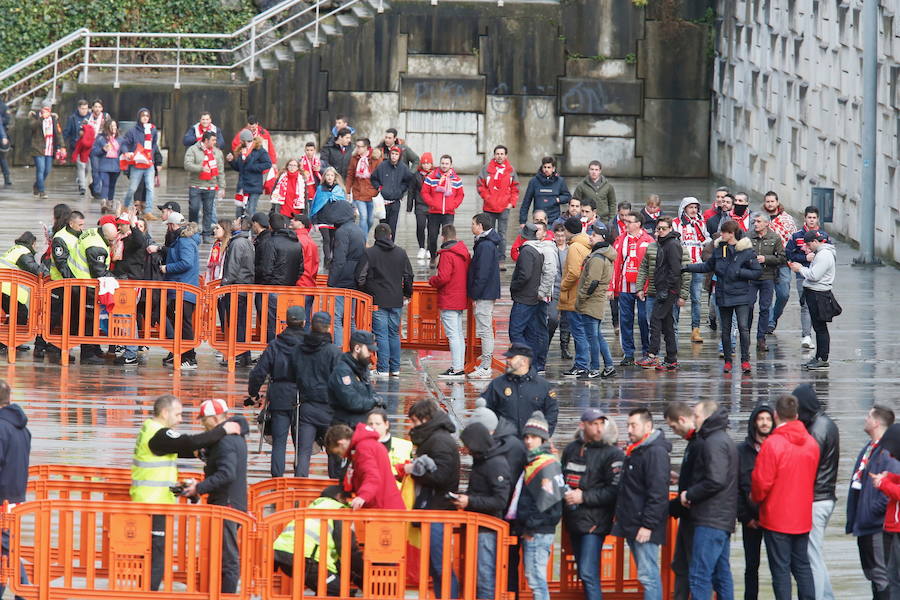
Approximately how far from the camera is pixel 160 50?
33875 millimetres

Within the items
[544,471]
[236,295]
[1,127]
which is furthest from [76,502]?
[1,127]

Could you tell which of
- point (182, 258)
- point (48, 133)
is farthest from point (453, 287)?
point (48, 133)

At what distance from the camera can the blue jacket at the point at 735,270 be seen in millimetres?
17281

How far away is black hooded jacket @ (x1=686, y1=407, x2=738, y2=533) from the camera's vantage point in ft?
35.1

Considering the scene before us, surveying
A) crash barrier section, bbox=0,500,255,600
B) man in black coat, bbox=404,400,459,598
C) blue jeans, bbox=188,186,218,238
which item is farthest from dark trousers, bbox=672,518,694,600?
blue jeans, bbox=188,186,218,238

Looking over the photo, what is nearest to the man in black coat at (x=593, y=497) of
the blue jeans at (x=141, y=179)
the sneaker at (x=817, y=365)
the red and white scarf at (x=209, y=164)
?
the sneaker at (x=817, y=365)

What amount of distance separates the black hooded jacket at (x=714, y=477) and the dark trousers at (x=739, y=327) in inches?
269

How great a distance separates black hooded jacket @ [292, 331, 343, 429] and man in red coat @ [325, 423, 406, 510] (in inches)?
79.4

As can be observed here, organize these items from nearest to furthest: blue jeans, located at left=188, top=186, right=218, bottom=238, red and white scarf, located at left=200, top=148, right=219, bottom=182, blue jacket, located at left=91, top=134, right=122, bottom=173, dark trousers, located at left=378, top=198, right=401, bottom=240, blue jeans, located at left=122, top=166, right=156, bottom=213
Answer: dark trousers, located at left=378, top=198, right=401, bottom=240, red and white scarf, located at left=200, top=148, right=219, bottom=182, blue jeans, located at left=188, top=186, right=218, bottom=238, blue jeans, located at left=122, top=166, right=156, bottom=213, blue jacket, located at left=91, top=134, right=122, bottom=173

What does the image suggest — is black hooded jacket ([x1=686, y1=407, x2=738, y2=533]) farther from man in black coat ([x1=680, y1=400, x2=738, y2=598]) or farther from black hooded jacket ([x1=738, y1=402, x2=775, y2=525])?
black hooded jacket ([x1=738, y1=402, x2=775, y2=525])

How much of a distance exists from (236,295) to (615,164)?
18.0 m

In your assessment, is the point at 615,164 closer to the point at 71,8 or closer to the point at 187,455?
the point at 71,8

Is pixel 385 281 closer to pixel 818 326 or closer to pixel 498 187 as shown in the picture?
pixel 818 326

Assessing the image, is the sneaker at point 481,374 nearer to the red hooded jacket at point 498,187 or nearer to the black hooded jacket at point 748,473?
the red hooded jacket at point 498,187
